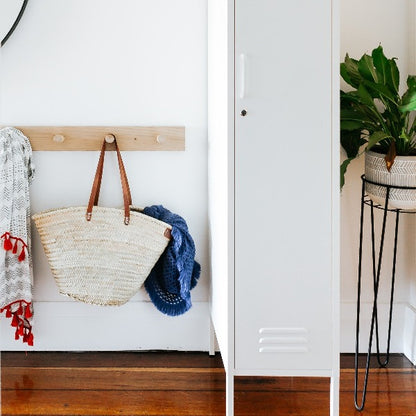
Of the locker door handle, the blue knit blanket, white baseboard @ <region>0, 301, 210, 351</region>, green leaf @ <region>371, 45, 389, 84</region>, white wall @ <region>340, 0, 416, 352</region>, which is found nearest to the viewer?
the locker door handle

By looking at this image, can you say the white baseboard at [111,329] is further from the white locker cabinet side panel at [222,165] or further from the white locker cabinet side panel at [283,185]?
the white locker cabinet side panel at [283,185]

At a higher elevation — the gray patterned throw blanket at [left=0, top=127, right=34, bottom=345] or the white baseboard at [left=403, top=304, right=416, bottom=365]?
the gray patterned throw blanket at [left=0, top=127, right=34, bottom=345]

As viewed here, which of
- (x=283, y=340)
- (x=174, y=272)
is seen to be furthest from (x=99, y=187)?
A: (x=283, y=340)

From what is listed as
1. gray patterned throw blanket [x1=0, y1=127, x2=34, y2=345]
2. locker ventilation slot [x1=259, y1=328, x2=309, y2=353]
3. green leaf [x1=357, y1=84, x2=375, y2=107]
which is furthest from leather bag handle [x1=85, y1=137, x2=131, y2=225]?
green leaf [x1=357, y1=84, x2=375, y2=107]

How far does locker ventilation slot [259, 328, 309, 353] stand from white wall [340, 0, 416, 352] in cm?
62

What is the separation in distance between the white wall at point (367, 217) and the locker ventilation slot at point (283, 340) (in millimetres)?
619

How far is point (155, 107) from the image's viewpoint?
2312 mm

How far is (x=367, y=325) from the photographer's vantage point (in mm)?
2402

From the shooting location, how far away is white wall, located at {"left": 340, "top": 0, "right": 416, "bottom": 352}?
89.4 inches

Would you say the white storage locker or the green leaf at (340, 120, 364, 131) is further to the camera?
the green leaf at (340, 120, 364, 131)

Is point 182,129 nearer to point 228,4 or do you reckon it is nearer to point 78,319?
point 228,4

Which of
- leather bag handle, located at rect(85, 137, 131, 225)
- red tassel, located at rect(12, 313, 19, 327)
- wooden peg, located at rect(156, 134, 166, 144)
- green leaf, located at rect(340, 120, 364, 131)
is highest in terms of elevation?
green leaf, located at rect(340, 120, 364, 131)

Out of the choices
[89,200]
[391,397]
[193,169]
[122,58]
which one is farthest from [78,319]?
[391,397]

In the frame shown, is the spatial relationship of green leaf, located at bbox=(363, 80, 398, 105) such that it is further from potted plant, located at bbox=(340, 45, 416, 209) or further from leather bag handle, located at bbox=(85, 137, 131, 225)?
leather bag handle, located at bbox=(85, 137, 131, 225)
